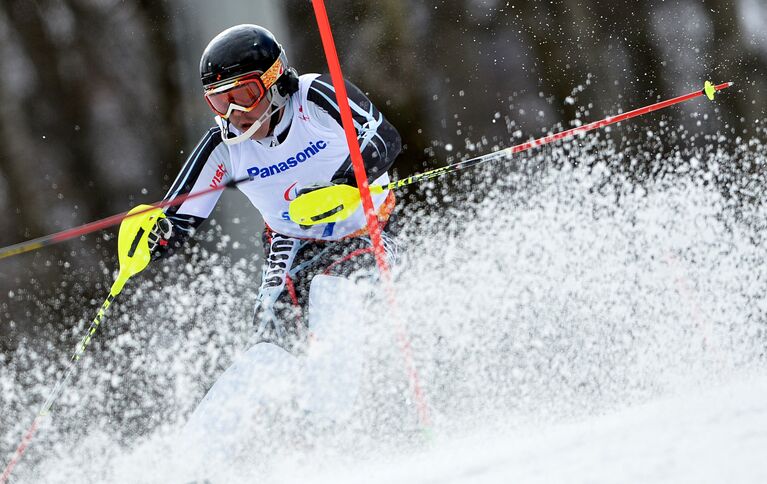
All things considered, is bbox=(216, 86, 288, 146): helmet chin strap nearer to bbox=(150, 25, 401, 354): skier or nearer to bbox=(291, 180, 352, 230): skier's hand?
bbox=(150, 25, 401, 354): skier

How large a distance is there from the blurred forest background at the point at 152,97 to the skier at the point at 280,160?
6.50 feet

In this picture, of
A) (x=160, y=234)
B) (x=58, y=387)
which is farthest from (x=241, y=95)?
(x=58, y=387)

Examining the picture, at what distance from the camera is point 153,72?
4547mm

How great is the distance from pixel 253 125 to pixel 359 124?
0.90 feet

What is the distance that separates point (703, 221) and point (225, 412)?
8.49 feet

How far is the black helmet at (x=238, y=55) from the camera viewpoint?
2.04m

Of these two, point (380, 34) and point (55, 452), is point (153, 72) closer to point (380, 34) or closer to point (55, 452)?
point (380, 34)

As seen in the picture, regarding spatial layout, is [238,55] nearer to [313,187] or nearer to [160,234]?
[313,187]

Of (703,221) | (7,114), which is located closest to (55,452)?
(7,114)

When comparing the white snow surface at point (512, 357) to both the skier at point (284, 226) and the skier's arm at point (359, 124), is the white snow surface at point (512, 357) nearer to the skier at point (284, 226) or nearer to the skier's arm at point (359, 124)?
the skier at point (284, 226)

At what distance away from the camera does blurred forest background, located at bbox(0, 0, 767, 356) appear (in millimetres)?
4371

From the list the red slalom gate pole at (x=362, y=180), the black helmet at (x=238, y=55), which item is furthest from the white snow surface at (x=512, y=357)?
the black helmet at (x=238, y=55)

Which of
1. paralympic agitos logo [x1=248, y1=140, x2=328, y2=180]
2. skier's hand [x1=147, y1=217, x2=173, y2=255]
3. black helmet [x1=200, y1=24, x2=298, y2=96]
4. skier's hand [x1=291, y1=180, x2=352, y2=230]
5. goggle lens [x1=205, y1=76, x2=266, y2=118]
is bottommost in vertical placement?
skier's hand [x1=147, y1=217, x2=173, y2=255]

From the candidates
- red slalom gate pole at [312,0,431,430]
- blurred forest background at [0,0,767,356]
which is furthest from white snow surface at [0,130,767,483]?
blurred forest background at [0,0,767,356]
